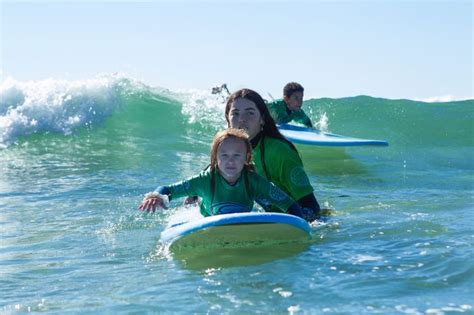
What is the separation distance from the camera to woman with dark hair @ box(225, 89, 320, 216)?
544cm

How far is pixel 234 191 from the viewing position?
5008mm

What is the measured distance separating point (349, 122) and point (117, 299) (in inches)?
598

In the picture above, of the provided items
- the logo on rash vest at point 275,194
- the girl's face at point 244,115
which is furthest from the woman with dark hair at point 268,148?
the logo on rash vest at point 275,194

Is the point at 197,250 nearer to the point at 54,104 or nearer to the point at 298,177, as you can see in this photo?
the point at 298,177

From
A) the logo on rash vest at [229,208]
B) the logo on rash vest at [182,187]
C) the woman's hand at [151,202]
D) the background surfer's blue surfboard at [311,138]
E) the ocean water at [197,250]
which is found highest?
the background surfer's blue surfboard at [311,138]

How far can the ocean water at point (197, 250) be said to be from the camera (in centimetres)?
379

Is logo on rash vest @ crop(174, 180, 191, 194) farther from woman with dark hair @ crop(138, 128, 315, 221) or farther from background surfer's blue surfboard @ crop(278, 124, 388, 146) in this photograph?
background surfer's blue surfboard @ crop(278, 124, 388, 146)

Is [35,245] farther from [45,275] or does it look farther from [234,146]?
[234,146]

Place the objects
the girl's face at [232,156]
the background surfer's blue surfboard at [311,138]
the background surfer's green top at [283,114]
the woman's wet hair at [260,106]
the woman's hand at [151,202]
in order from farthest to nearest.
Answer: the background surfer's blue surfboard at [311,138], the background surfer's green top at [283,114], the woman's wet hair at [260,106], the girl's face at [232,156], the woman's hand at [151,202]

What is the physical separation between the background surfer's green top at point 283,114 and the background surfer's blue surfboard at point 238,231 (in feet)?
16.5

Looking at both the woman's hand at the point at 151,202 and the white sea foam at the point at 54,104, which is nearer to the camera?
the woman's hand at the point at 151,202

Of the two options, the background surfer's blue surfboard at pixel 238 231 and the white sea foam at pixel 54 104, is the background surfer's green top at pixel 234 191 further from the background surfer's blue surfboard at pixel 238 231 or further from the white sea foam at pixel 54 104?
the white sea foam at pixel 54 104

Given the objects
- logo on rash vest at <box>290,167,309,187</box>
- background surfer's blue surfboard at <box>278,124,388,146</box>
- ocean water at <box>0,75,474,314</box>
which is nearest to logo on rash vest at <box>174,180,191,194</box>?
ocean water at <box>0,75,474,314</box>

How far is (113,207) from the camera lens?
7398mm
